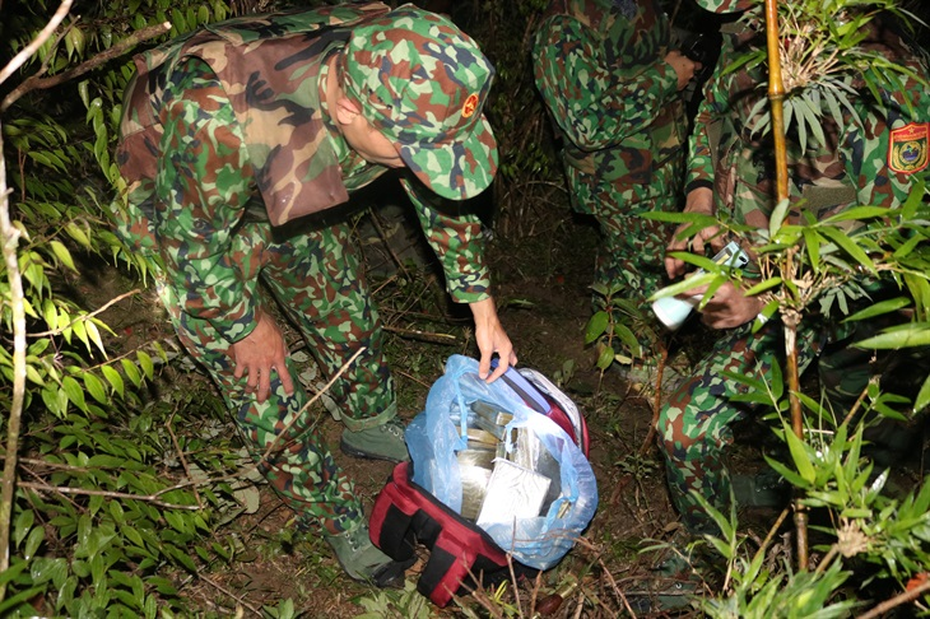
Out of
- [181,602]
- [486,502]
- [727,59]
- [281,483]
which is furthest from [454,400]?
[727,59]

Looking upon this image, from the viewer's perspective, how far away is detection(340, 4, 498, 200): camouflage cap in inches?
78.7

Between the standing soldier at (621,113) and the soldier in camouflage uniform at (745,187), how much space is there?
75 centimetres

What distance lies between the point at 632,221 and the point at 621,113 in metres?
0.53

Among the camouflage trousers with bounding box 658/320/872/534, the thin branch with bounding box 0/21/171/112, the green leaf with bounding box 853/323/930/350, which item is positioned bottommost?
the camouflage trousers with bounding box 658/320/872/534

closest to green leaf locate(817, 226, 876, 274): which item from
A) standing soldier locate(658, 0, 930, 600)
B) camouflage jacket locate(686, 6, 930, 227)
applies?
camouflage jacket locate(686, 6, 930, 227)

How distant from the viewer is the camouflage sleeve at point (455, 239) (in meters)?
2.59

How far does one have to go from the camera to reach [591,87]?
343 cm

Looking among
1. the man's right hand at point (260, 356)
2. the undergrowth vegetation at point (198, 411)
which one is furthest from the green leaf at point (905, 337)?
the man's right hand at point (260, 356)

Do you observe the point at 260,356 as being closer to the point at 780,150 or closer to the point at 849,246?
the point at 780,150

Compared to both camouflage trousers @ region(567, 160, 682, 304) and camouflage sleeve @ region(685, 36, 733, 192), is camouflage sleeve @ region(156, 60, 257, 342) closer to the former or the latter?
camouflage sleeve @ region(685, 36, 733, 192)

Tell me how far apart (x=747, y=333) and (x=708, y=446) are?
0.36 metres

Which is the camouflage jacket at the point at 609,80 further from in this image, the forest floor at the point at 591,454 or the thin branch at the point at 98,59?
the thin branch at the point at 98,59

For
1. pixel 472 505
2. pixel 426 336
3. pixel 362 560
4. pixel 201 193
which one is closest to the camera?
pixel 201 193

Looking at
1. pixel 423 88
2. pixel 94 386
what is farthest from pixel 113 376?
pixel 423 88
